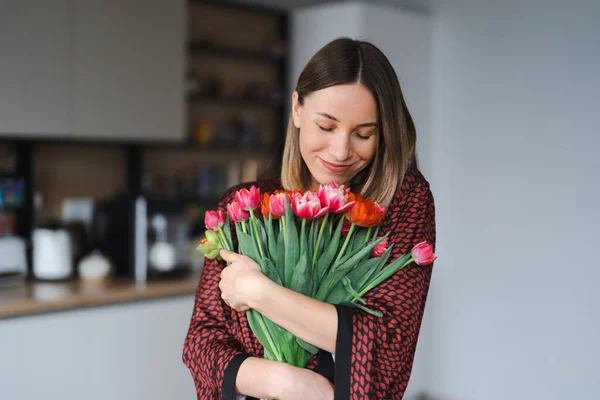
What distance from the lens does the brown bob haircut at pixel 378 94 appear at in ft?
3.91

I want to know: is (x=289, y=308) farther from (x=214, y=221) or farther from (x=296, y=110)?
(x=296, y=110)

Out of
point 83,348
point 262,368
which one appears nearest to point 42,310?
point 83,348

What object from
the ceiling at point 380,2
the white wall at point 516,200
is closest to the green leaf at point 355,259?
the white wall at point 516,200

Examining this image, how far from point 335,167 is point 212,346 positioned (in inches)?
16.1

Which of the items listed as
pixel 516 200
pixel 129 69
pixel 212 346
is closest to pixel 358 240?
pixel 212 346

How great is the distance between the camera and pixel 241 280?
110 centimetres

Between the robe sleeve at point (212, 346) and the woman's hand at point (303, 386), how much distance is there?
0.11m

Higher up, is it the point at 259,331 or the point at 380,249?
the point at 380,249

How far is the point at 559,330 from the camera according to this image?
11.2 ft

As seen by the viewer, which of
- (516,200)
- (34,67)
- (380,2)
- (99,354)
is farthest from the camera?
(380,2)

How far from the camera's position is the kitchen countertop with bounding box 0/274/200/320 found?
2566 mm

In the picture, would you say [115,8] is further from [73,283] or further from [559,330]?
[559,330]

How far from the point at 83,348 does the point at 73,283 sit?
0.45 metres

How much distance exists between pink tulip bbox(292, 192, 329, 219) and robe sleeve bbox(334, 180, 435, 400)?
0.16m
